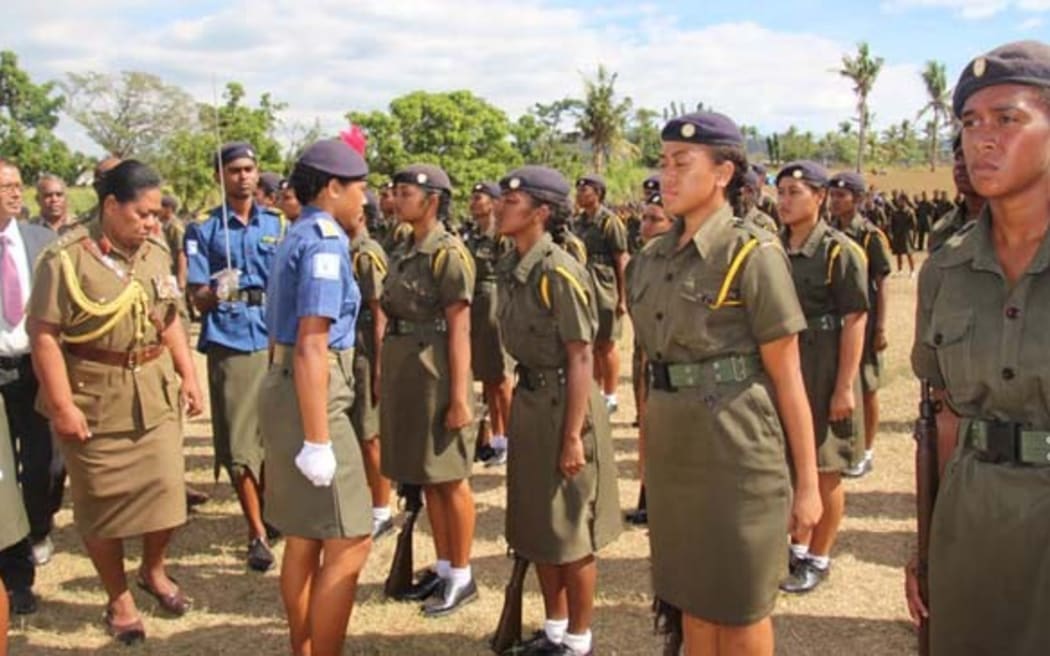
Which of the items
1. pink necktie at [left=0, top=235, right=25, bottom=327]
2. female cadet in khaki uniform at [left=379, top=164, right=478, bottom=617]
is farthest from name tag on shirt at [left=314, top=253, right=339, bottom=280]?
pink necktie at [left=0, top=235, right=25, bottom=327]

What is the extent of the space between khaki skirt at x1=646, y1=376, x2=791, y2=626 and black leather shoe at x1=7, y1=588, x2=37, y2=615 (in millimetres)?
3577

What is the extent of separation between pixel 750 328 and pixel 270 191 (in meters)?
6.33

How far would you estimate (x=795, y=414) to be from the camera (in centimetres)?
285

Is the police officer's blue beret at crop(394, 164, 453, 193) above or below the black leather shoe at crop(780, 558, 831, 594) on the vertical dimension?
above

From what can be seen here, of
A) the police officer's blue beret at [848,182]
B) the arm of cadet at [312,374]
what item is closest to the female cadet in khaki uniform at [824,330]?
the police officer's blue beret at [848,182]

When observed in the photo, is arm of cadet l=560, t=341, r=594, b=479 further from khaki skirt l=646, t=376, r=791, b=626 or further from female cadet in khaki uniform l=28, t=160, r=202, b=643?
female cadet in khaki uniform l=28, t=160, r=202, b=643

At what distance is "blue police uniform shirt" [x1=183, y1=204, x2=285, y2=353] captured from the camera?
213 inches

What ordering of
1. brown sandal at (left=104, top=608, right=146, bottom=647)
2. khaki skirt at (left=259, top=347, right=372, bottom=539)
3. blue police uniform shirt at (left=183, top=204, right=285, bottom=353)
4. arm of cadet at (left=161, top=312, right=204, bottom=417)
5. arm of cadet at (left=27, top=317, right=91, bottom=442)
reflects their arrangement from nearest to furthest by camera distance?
khaki skirt at (left=259, top=347, right=372, bottom=539), arm of cadet at (left=27, top=317, right=91, bottom=442), brown sandal at (left=104, top=608, right=146, bottom=647), arm of cadet at (left=161, top=312, right=204, bottom=417), blue police uniform shirt at (left=183, top=204, right=285, bottom=353)

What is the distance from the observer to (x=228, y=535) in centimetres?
588

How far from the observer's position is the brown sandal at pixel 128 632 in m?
4.32

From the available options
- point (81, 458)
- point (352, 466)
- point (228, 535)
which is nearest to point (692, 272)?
point (352, 466)

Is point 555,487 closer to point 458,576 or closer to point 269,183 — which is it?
point 458,576

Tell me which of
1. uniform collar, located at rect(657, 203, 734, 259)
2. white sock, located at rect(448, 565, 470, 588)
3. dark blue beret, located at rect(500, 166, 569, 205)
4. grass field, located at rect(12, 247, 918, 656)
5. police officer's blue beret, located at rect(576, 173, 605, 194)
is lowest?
grass field, located at rect(12, 247, 918, 656)

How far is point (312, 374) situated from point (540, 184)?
4.63 ft
